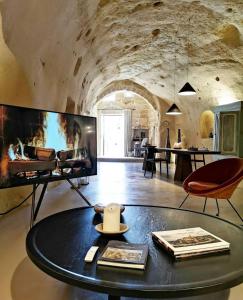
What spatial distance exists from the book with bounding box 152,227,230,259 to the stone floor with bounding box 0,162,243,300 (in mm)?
549

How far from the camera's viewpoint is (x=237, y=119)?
6125 millimetres

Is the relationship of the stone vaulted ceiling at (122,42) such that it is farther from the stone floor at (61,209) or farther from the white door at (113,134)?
the white door at (113,134)

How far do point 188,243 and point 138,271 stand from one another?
0.36 meters

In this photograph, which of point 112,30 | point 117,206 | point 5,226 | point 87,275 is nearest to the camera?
point 87,275

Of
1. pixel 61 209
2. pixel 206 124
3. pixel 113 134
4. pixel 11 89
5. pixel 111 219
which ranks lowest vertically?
pixel 61 209

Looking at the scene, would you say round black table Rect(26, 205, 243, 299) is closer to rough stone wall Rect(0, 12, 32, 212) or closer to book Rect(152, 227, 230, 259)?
book Rect(152, 227, 230, 259)

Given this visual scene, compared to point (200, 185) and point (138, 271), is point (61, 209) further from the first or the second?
point (138, 271)

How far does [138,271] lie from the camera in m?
1.23

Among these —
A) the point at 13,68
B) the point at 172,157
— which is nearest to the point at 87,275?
the point at 13,68

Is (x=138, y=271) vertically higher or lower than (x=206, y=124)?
lower

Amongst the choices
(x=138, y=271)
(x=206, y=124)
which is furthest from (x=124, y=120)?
(x=138, y=271)

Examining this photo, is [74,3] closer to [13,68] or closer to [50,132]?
[13,68]

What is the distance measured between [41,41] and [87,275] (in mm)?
3016

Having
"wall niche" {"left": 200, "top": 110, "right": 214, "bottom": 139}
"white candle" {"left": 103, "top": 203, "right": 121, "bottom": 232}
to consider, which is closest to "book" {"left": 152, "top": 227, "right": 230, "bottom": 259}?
"white candle" {"left": 103, "top": 203, "right": 121, "bottom": 232}
